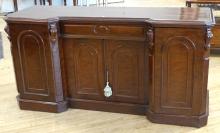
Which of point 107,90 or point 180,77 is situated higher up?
point 180,77

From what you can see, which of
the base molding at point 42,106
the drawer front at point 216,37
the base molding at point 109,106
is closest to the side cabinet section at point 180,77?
the base molding at point 109,106

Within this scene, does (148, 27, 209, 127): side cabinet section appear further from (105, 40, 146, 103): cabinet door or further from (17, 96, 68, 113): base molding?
(17, 96, 68, 113): base molding

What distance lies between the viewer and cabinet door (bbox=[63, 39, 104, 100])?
2.62 meters

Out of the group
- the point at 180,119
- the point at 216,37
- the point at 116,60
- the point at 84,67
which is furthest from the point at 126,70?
the point at 216,37

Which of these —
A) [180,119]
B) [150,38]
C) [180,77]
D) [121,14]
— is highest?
[121,14]

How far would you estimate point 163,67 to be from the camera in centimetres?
241

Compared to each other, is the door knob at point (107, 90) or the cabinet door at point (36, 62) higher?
the cabinet door at point (36, 62)

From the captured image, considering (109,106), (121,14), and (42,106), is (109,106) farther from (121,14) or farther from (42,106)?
Answer: (121,14)

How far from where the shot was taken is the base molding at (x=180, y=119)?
2.50 m

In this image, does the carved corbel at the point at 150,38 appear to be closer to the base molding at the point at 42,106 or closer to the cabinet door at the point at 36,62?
the cabinet door at the point at 36,62

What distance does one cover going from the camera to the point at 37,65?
266cm

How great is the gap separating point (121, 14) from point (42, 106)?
0.95m

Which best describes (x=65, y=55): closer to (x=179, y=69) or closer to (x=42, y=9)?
(x=42, y=9)

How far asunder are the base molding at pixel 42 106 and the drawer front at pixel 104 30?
0.58 m
